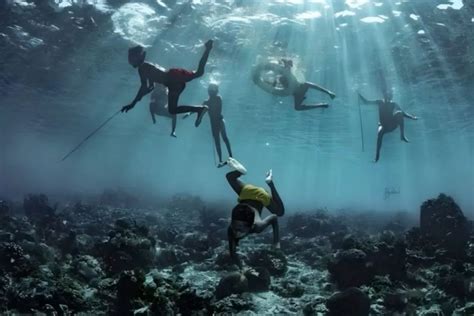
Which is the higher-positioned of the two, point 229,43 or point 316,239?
point 229,43

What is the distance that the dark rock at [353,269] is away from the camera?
9.62 metres

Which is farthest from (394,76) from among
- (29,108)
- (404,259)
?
(29,108)

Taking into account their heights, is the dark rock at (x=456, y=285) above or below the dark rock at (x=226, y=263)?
above

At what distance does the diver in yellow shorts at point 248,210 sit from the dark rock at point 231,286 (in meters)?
2.24

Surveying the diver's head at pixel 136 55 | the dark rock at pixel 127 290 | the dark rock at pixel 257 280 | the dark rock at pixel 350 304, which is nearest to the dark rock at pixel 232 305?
the dark rock at pixel 257 280

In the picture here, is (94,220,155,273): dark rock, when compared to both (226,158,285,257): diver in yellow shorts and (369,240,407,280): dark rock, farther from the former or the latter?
(369,240,407,280): dark rock

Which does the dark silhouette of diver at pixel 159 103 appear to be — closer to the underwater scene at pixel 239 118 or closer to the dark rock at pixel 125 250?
the underwater scene at pixel 239 118

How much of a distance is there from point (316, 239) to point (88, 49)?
52.9 ft

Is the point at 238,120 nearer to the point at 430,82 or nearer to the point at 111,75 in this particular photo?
the point at 111,75

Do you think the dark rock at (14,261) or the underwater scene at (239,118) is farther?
the dark rock at (14,261)

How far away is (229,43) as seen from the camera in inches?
709

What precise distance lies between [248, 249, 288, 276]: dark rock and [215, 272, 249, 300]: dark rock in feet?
6.44

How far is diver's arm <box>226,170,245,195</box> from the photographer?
295 inches

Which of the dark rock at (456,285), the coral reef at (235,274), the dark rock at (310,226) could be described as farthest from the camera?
the dark rock at (310,226)
